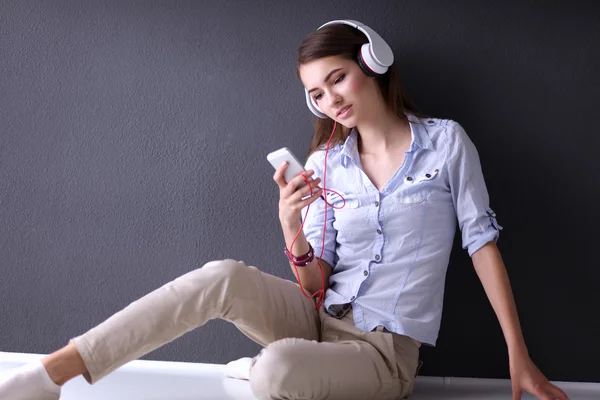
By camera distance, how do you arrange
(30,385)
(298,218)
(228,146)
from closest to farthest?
(30,385), (298,218), (228,146)

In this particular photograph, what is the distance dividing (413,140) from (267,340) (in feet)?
2.04

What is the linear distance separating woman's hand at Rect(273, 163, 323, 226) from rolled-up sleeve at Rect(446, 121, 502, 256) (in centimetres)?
35

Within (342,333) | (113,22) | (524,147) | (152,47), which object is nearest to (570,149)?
(524,147)

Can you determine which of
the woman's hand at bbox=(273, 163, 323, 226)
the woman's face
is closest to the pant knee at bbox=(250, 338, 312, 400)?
the woman's hand at bbox=(273, 163, 323, 226)

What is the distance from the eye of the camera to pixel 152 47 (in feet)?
7.06

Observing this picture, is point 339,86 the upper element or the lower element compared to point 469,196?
upper

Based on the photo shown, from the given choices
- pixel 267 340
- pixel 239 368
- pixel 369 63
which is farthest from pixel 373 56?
pixel 239 368

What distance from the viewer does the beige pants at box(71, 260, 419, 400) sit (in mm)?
1586

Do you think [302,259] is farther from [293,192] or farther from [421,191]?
[421,191]

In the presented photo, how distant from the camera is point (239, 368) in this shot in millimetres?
2021

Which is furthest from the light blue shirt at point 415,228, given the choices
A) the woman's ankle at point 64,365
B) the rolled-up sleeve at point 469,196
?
the woman's ankle at point 64,365

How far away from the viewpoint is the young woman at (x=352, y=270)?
1607 mm

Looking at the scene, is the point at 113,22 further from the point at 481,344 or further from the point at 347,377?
the point at 481,344

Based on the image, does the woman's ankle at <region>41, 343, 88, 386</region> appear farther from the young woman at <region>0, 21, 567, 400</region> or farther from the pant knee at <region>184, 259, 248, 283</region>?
the pant knee at <region>184, 259, 248, 283</region>
